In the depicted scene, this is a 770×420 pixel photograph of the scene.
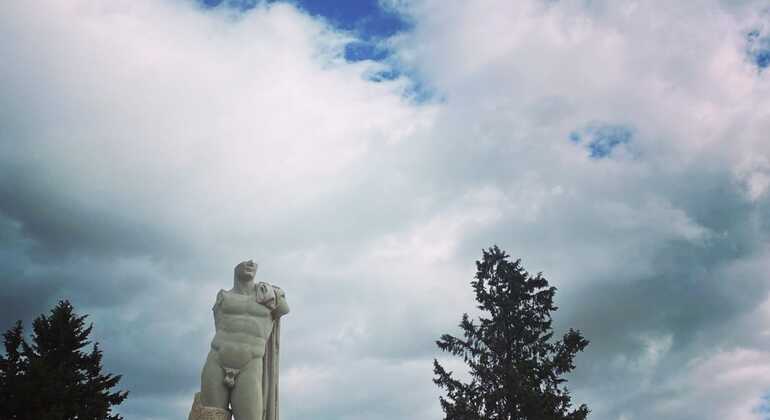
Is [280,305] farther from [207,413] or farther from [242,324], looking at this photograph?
[207,413]

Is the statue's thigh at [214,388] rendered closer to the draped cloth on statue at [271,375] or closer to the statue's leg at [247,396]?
the statue's leg at [247,396]

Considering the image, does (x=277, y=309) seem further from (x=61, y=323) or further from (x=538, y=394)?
(x=61, y=323)

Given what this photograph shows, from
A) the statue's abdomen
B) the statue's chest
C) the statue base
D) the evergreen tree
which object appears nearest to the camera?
the statue base

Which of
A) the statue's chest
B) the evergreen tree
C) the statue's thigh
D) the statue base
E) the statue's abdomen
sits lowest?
the statue base

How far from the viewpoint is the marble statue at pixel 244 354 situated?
1026cm

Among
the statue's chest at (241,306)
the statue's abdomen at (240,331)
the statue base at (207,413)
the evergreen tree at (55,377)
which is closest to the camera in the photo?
the statue base at (207,413)

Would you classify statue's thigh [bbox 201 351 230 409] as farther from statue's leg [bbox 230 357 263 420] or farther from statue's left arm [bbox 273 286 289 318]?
statue's left arm [bbox 273 286 289 318]

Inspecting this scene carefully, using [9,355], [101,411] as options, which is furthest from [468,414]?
[9,355]

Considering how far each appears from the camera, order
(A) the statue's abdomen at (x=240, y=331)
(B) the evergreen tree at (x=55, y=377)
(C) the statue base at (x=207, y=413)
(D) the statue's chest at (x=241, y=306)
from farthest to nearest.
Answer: (B) the evergreen tree at (x=55, y=377), (D) the statue's chest at (x=241, y=306), (A) the statue's abdomen at (x=240, y=331), (C) the statue base at (x=207, y=413)

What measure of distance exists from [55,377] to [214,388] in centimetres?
1786

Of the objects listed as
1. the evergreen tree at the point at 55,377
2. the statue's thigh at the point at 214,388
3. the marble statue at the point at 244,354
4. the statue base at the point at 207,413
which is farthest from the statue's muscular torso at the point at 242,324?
the evergreen tree at the point at 55,377

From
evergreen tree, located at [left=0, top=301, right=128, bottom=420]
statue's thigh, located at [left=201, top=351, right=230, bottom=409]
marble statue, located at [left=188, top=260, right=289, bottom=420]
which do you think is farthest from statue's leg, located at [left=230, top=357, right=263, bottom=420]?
evergreen tree, located at [left=0, top=301, right=128, bottom=420]

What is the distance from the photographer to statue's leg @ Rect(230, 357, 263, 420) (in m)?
10.2

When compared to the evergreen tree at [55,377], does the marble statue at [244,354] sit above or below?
below
